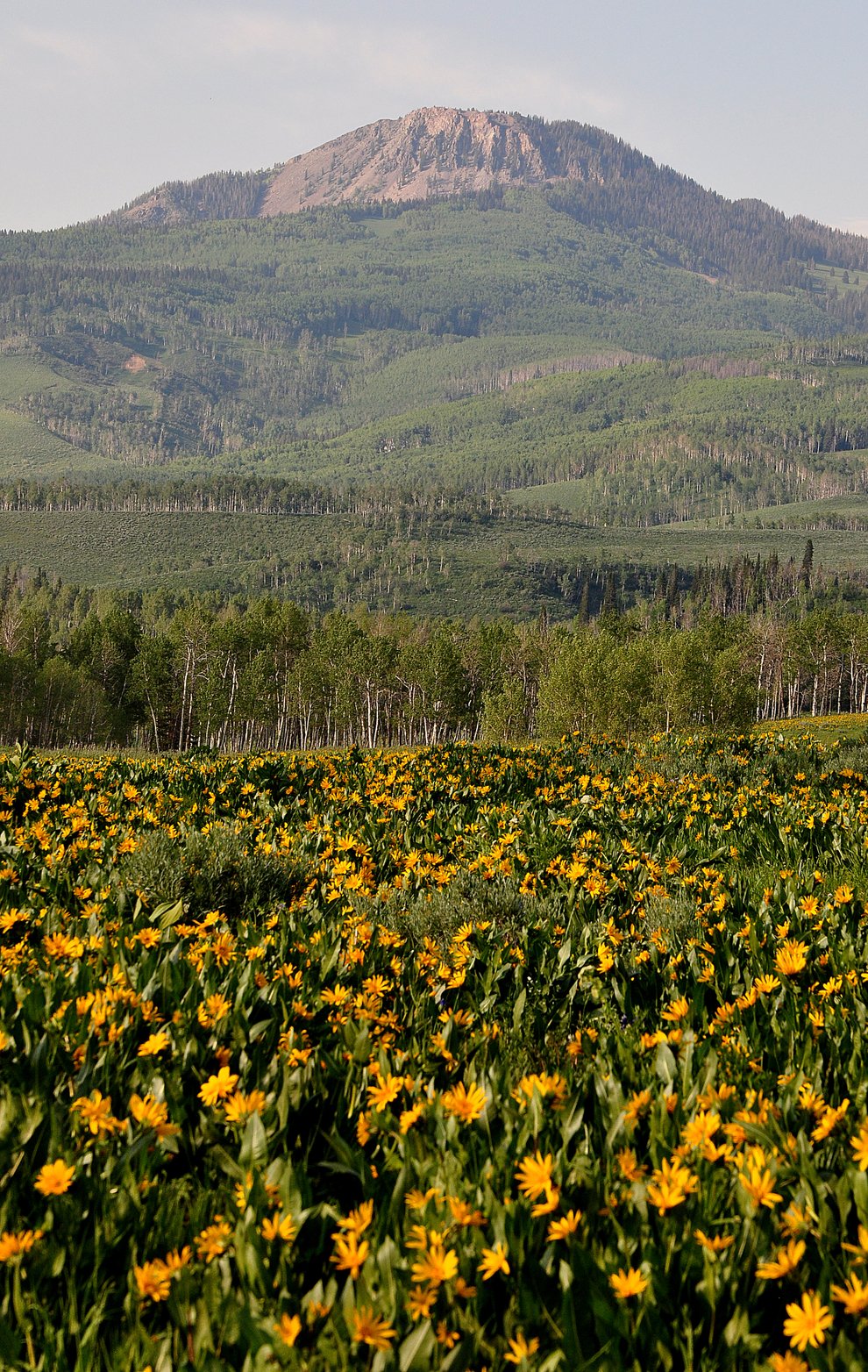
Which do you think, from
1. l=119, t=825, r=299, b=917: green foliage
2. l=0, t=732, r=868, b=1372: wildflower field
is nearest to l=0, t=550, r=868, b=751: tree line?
l=119, t=825, r=299, b=917: green foliage

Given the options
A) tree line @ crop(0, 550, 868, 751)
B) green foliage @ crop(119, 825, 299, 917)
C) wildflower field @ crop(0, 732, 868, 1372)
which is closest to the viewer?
wildflower field @ crop(0, 732, 868, 1372)

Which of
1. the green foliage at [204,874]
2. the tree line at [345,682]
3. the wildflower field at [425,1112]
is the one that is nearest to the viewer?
the wildflower field at [425,1112]

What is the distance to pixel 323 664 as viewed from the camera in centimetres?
8825

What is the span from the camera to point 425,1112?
354cm

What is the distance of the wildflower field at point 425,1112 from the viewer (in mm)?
2629

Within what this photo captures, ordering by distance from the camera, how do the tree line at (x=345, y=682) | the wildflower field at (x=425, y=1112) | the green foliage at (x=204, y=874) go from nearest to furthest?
the wildflower field at (x=425, y=1112)
the green foliage at (x=204, y=874)
the tree line at (x=345, y=682)

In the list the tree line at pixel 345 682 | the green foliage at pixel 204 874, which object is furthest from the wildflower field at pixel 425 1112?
the tree line at pixel 345 682

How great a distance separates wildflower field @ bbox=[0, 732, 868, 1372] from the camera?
8.63ft

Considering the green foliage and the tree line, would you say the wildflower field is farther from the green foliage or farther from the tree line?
the tree line

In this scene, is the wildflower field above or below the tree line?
above

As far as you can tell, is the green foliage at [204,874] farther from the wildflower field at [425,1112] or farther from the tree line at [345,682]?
the tree line at [345,682]

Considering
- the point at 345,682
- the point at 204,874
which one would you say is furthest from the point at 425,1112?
the point at 345,682

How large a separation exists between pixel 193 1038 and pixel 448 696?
82661 mm

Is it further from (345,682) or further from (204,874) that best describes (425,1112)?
(345,682)
